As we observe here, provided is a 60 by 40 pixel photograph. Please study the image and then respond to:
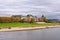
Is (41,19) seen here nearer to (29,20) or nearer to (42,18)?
(42,18)

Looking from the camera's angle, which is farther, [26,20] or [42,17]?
[42,17]

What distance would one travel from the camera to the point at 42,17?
557 feet

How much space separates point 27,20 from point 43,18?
34.3 meters

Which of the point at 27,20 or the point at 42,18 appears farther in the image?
the point at 42,18

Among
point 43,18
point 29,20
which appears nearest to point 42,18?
point 43,18

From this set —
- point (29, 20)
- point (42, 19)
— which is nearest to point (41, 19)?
point (42, 19)

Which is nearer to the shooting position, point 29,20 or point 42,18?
point 29,20

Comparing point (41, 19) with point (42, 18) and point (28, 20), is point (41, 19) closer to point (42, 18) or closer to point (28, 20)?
point (42, 18)

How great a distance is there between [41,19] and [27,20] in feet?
99.9

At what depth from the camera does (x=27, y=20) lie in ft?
450

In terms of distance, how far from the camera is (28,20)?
138 metres

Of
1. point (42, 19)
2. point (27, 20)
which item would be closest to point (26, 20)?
point (27, 20)

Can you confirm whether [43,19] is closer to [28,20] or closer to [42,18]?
[42,18]

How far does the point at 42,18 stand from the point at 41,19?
2.37m
